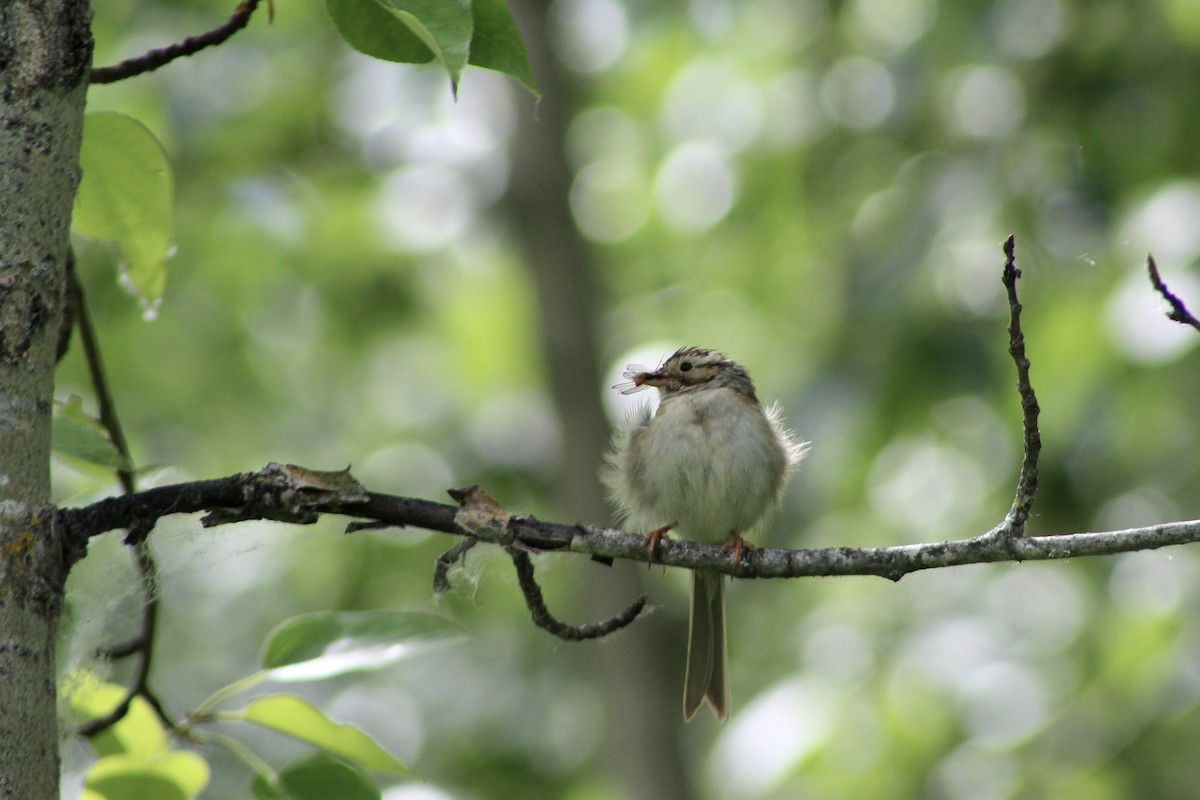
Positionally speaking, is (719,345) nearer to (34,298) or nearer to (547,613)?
(547,613)

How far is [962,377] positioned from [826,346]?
0.67 meters

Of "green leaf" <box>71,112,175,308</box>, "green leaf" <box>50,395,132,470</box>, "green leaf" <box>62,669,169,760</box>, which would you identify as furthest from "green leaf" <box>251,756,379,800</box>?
"green leaf" <box>71,112,175,308</box>

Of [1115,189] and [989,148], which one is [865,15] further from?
[1115,189]

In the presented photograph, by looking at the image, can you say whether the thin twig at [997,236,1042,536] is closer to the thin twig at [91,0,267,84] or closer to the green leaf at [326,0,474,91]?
the green leaf at [326,0,474,91]

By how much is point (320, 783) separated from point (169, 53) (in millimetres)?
1442

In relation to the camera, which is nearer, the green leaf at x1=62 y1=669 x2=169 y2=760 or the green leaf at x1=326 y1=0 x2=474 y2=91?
the green leaf at x1=326 y1=0 x2=474 y2=91

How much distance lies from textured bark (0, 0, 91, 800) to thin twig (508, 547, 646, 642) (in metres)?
0.77

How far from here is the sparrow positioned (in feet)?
16.3

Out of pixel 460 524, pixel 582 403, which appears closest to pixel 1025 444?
pixel 460 524

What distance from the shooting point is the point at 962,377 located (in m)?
5.23

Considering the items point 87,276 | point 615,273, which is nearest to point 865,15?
point 615,273

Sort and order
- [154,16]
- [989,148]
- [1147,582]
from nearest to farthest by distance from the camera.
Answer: [989,148] < [1147,582] < [154,16]

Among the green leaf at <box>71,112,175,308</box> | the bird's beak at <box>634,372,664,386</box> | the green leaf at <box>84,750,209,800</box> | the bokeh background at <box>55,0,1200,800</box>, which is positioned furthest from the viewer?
the bird's beak at <box>634,372,664,386</box>

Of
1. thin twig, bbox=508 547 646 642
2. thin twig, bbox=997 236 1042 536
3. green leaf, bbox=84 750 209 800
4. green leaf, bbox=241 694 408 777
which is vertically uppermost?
thin twig, bbox=997 236 1042 536
